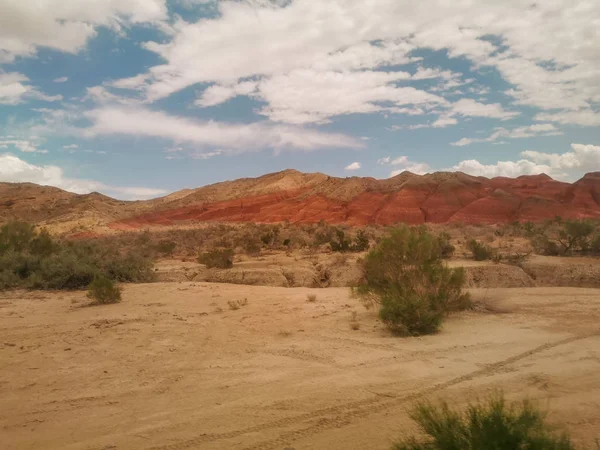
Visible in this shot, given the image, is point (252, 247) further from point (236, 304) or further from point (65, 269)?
point (236, 304)

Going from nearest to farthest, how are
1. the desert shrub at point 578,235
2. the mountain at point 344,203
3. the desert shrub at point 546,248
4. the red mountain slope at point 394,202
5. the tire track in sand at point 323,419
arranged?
the tire track in sand at point 323,419 → the desert shrub at point 546,248 → the desert shrub at point 578,235 → the mountain at point 344,203 → the red mountain slope at point 394,202

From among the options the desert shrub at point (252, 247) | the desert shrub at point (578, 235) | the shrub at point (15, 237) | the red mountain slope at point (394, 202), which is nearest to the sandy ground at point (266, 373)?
the shrub at point (15, 237)

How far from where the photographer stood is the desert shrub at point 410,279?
9.80 m

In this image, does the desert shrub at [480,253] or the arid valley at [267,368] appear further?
the desert shrub at [480,253]

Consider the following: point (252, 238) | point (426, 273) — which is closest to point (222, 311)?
point (426, 273)

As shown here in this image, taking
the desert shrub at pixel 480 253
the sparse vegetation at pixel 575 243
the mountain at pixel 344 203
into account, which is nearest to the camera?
the desert shrub at pixel 480 253

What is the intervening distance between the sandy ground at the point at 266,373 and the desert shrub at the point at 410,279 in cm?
50

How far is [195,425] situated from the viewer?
534cm

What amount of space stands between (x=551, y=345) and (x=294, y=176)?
80679 millimetres

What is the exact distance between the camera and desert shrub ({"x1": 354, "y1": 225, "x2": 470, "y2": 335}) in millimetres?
9805

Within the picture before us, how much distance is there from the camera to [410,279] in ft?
38.3

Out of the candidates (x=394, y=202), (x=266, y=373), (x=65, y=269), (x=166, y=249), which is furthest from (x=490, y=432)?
(x=394, y=202)

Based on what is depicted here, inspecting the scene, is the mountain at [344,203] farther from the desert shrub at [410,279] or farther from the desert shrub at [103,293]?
the desert shrub at [410,279]

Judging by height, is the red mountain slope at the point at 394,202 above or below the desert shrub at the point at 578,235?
above
